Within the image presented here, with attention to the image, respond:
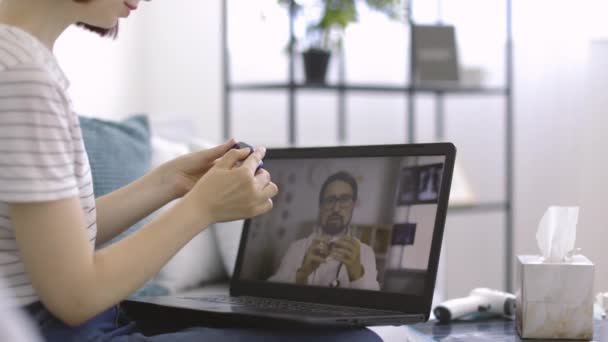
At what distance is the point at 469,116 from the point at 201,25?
1.08m

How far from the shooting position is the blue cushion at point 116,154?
1519mm

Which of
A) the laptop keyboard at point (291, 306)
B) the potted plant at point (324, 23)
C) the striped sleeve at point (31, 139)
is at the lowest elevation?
the laptop keyboard at point (291, 306)

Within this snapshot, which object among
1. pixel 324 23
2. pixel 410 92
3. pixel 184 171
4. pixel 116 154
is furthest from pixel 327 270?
pixel 410 92

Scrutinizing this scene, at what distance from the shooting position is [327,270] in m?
1.12

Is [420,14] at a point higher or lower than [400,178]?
higher

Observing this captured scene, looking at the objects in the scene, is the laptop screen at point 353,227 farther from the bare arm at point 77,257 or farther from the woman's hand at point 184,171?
the bare arm at point 77,257

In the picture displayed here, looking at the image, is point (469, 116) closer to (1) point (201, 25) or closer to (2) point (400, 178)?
(1) point (201, 25)

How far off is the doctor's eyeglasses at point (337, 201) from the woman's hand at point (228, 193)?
225 mm

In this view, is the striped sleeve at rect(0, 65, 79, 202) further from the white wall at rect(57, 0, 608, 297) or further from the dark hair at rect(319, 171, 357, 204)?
the white wall at rect(57, 0, 608, 297)

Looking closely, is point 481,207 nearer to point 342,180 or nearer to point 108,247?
point 342,180

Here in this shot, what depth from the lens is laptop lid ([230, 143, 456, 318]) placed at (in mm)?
1071

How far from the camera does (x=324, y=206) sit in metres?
1.19

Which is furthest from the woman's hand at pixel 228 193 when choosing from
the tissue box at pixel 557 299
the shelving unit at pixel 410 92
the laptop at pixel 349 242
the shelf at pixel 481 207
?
the shelf at pixel 481 207

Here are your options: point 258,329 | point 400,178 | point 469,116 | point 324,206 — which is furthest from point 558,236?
point 469,116
